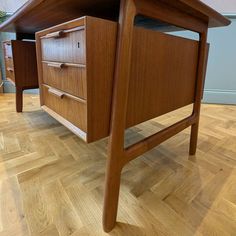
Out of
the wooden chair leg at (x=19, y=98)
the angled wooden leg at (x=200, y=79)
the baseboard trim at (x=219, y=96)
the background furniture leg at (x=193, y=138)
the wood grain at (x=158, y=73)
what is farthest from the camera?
the baseboard trim at (x=219, y=96)

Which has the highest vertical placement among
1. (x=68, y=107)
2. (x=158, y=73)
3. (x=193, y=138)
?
(x=158, y=73)

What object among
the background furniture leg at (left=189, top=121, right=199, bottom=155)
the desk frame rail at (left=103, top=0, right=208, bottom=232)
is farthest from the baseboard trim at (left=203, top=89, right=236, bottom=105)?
the desk frame rail at (left=103, top=0, right=208, bottom=232)

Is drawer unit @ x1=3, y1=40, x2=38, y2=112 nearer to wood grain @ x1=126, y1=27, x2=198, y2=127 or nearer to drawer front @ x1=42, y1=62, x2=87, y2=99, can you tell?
drawer front @ x1=42, y1=62, x2=87, y2=99

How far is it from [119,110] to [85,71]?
0.13 m

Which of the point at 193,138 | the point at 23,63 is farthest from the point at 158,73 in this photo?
the point at 23,63

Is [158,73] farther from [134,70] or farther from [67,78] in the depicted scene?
[67,78]

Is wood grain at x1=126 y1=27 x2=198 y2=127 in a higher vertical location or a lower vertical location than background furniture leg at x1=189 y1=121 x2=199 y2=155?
higher

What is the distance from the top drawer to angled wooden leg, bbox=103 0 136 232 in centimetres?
10

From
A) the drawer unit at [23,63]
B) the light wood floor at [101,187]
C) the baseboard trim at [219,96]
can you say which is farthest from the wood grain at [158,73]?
the baseboard trim at [219,96]

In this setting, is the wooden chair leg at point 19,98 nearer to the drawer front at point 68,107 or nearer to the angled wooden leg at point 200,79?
the drawer front at point 68,107

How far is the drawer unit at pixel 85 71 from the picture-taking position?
0.45 metres

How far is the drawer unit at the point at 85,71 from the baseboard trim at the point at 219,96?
6.29 ft

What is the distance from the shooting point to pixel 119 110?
505mm

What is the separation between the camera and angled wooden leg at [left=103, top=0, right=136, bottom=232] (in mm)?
460
